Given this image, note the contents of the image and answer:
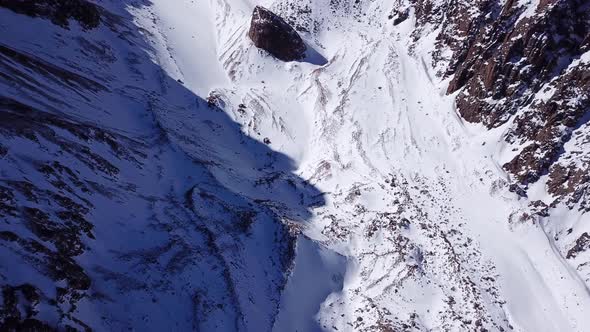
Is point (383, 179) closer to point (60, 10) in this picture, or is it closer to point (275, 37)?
point (275, 37)

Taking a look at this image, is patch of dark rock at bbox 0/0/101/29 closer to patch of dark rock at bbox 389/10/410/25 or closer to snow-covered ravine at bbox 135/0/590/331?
snow-covered ravine at bbox 135/0/590/331

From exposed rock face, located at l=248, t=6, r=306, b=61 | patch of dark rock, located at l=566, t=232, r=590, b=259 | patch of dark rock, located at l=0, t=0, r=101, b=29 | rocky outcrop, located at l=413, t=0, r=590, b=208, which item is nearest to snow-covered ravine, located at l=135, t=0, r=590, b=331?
patch of dark rock, located at l=566, t=232, r=590, b=259

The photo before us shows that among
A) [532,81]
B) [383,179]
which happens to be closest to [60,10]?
[383,179]

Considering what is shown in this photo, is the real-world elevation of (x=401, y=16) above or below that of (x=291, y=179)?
above

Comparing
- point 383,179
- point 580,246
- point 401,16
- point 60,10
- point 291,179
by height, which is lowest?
point 60,10

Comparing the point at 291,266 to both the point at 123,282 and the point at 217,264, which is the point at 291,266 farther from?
the point at 123,282

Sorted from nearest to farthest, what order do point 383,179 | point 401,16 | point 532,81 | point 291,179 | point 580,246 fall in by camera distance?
point 580,246 → point 383,179 → point 532,81 → point 291,179 → point 401,16

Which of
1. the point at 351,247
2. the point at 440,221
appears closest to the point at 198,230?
the point at 351,247

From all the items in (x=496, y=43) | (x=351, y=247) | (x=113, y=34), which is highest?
(x=496, y=43)
